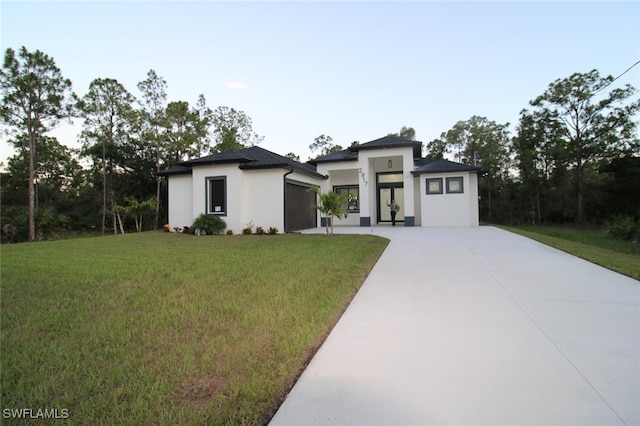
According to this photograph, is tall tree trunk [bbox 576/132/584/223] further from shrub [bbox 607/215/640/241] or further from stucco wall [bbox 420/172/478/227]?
stucco wall [bbox 420/172/478/227]

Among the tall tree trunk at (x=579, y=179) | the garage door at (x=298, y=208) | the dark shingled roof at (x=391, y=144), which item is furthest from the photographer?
the tall tree trunk at (x=579, y=179)

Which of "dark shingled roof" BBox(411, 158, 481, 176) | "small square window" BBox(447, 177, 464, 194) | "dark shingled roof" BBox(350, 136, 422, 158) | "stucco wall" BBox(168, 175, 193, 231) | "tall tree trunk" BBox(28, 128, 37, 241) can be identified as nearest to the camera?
"dark shingled roof" BBox(411, 158, 481, 176)

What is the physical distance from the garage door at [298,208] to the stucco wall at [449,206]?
5918 mm

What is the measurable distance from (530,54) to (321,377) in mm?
13686

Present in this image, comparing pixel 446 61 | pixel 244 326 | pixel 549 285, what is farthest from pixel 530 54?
pixel 244 326

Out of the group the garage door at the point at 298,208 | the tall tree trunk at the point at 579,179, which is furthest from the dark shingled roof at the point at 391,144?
the tall tree trunk at the point at 579,179

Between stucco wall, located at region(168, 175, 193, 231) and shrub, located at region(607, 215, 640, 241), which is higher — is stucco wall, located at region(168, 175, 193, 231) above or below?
above

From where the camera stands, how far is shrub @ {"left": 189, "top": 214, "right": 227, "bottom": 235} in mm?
13703

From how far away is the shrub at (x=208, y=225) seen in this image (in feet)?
45.0

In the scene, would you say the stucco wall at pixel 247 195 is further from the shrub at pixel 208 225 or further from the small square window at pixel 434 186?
the small square window at pixel 434 186

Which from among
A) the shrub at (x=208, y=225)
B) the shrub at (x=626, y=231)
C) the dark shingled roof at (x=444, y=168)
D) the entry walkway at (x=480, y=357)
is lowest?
the entry walkway at (x=480, y=357)

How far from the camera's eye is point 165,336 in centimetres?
309

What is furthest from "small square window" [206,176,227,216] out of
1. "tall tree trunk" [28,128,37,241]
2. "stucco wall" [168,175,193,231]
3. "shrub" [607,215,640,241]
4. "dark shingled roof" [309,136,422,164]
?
"shrub" [607,215,640,241]

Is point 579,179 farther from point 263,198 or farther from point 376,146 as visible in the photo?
point 263,198
